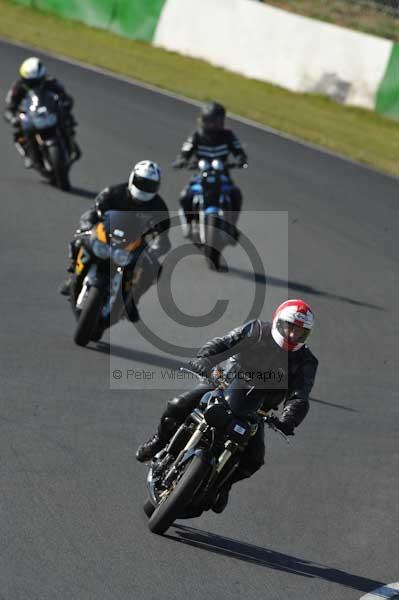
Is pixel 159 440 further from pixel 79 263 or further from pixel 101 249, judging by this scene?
pixel 79 263

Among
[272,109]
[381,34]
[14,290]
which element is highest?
[381,34]

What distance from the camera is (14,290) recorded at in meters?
13.3

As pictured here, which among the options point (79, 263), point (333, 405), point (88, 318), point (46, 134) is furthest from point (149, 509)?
point (46, 134)

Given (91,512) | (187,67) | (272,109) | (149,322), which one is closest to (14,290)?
(149,322)

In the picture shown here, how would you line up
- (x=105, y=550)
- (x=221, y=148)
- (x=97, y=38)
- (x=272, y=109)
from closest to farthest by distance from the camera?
(x=105, y=550) < (x=221, y=148) < (x=272, y=109) < (x=97, y=38)

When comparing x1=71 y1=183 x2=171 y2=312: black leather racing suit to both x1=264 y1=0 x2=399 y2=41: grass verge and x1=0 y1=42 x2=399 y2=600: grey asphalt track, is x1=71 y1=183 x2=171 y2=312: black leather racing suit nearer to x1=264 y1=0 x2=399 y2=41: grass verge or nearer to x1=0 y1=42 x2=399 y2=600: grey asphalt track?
Answer: x1=0 y1=42 x2=399 y2=600: grey asphalt track

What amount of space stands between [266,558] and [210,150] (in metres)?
8.68

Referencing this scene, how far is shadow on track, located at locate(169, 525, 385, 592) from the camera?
7969 millimetres

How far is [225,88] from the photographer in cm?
2553

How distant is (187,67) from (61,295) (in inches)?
568

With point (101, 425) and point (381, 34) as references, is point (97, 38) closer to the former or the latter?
point (381, 34)

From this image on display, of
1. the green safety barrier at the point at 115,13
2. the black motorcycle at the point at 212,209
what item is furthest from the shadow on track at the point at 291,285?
the green safety barrier at the point at 115,13

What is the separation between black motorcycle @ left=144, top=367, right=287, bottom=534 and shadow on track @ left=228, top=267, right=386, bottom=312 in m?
6.94

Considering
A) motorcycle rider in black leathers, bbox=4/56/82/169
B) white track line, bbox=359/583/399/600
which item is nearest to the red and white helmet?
white track line, bbox=359/583/399/600
